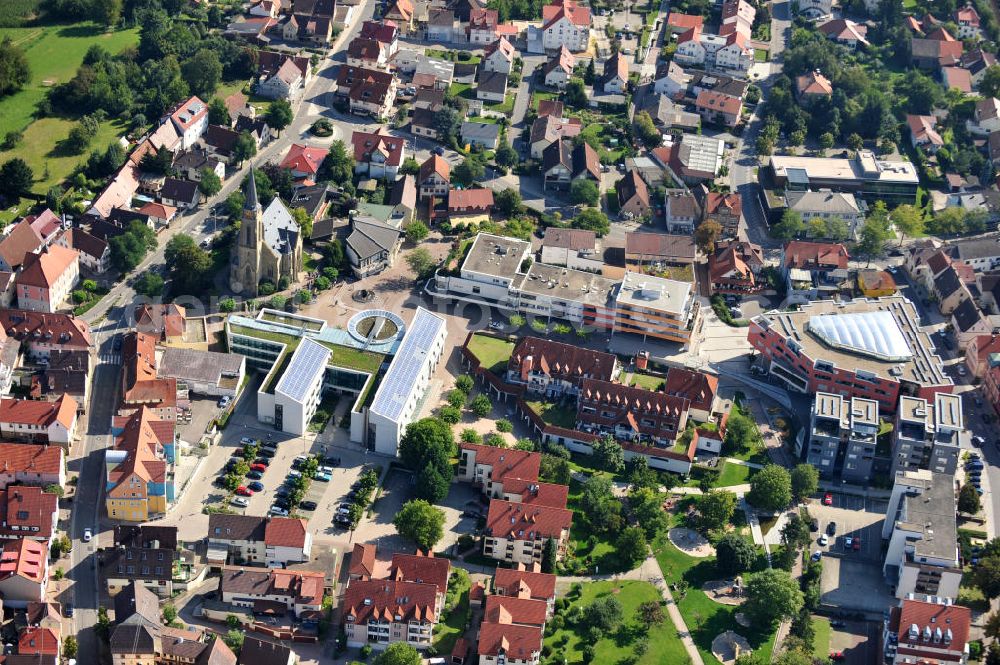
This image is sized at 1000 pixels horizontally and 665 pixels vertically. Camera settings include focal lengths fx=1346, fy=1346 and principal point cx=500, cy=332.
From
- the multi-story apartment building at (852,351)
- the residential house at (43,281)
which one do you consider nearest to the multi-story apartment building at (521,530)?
the multi-story apartment building at (852,351)

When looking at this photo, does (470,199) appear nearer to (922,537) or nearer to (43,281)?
(43,281)

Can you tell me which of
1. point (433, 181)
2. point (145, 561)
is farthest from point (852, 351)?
point (145, 561)

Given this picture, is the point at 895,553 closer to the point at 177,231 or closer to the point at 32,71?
the point at 177,231

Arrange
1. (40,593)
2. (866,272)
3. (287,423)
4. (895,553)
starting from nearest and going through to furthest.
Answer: (40,593)
(895,553)
(287,423)
(866,272)

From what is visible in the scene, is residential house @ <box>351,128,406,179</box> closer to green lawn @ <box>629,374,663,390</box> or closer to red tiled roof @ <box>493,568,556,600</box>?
green lawn @ <box>629,374,663,390</box>

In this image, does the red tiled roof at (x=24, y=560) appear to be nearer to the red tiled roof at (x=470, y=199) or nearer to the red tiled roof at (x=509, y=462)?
the red tiled roof at (x=509, y=462)

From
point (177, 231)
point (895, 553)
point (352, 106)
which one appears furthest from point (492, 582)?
point (352, 106)
